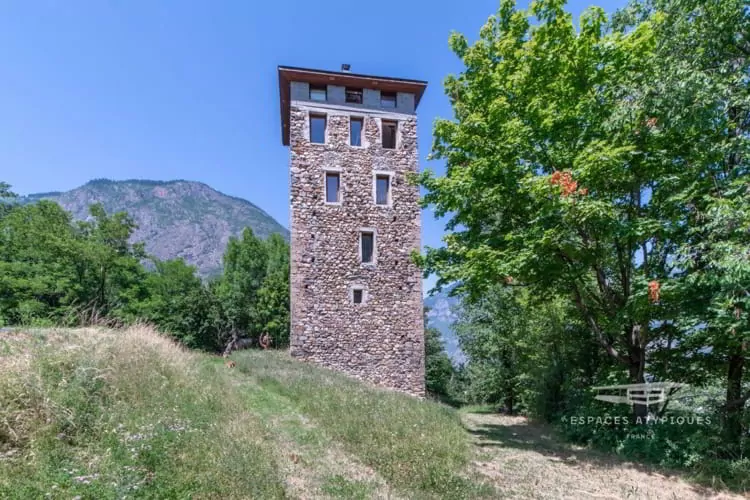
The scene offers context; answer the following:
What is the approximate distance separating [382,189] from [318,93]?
4.72 meters

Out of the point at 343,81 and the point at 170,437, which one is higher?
the point at 343,81

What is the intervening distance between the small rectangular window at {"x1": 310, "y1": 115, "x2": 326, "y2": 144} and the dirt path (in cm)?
1199

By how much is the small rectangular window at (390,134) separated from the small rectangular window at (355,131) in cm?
110

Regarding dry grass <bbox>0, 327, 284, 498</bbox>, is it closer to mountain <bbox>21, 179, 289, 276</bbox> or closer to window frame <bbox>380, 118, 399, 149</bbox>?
window frame <bbox>380, 118, 399, 149</bbox>

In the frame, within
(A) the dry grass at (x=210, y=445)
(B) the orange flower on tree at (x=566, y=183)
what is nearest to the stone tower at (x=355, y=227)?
(A) the dry grass at (x=210, y=445)

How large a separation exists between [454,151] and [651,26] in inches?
171

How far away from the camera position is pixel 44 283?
67.2 ft

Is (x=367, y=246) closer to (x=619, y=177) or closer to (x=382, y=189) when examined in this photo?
(x=382, y=189)

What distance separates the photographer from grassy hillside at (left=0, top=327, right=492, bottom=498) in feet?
12.6

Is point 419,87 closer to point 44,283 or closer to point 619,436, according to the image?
point 619,436

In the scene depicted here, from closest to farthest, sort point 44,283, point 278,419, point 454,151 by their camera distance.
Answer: point 278,419
point 454,151
point 44,283

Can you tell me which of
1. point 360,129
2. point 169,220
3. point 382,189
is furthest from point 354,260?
point 169,220

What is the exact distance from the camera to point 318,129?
15.6 meters

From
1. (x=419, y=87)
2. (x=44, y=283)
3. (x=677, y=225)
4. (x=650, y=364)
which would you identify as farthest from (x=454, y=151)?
(x=44, y=283)
